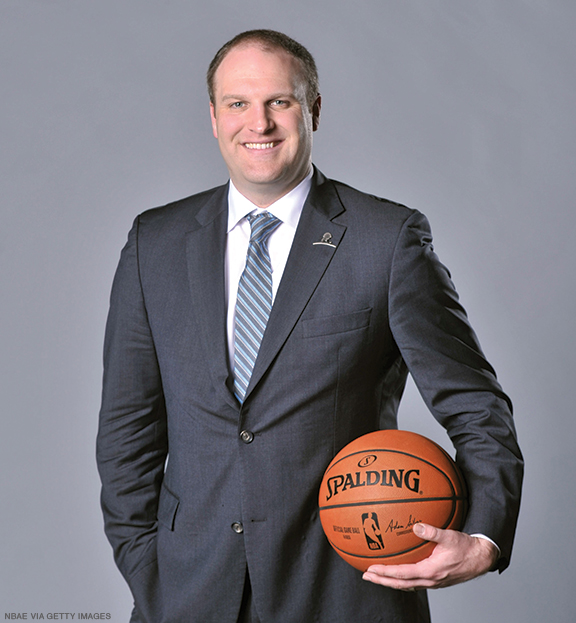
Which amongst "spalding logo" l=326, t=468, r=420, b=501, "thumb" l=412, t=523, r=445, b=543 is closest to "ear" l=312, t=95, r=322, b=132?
"spalding logo" l=326, t=468, r=420, b=501

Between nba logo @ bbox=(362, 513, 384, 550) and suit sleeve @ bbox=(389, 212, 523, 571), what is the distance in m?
→ 0.25

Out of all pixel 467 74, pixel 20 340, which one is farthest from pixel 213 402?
pixel 467 74

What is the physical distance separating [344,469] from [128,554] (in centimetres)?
80

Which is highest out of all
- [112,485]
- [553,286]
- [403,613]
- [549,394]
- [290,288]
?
[553,286]

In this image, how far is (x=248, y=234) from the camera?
2.34m

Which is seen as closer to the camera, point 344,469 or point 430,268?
point 344,469

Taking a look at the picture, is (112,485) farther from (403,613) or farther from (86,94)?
(86,94)

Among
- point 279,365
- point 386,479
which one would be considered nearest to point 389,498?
point 386,479

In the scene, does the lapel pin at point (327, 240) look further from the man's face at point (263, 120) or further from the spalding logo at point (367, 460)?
the spalding logo at point (367, 460)

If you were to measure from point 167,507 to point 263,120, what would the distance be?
1126mm

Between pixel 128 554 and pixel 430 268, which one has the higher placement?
pixel 430 268

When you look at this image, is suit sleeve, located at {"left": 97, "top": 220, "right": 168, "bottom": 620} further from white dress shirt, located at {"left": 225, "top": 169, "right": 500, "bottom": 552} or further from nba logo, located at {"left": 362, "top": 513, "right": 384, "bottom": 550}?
nba logo, located at {"left": 362, "top": 513, "right": 384, "bottom": 550}

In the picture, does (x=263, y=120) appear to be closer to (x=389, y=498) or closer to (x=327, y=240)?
Result: (x=327, y=240)

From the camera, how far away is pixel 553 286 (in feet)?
12.5
